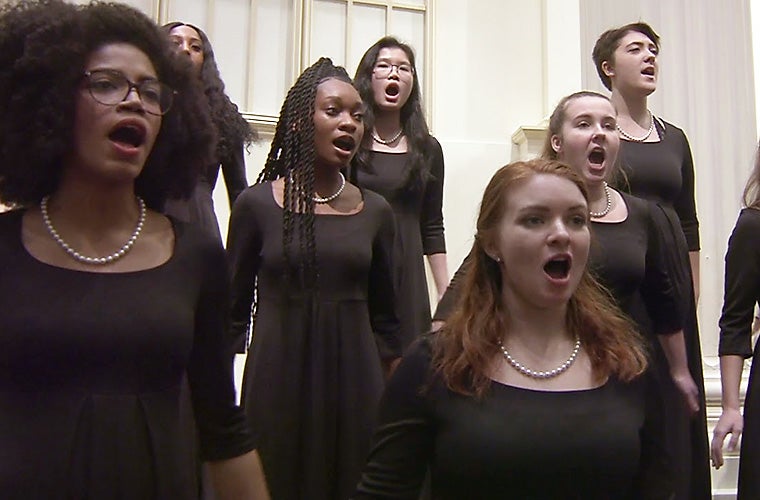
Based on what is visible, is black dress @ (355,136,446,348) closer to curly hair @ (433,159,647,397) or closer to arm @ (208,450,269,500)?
curly hair @ (433,159,647,397)

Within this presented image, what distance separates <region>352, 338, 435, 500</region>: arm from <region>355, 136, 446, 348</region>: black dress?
141 cm

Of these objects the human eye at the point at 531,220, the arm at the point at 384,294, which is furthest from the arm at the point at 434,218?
the human eye at the point at 531,220

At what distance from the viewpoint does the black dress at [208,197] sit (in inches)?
103

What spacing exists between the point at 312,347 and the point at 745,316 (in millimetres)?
1470

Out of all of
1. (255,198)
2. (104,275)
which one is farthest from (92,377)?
(255,198)

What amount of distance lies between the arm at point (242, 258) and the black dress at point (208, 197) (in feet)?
0.23

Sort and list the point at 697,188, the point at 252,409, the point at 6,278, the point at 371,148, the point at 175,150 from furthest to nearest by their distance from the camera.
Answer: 1. the point at 697,188
2. the point at 371,148
3. the point at 252,409
4. the point at 175,150
5. the point at 6,278

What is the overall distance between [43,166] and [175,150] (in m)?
0.27

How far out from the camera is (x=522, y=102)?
5.56 meters

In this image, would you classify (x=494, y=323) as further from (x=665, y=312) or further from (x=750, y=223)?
(x=750, y=223)

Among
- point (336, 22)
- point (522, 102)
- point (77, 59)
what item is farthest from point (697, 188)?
point (77, 59)

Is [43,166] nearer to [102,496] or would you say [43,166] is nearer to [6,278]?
[6,278]

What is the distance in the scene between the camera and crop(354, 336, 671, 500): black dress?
1.62m

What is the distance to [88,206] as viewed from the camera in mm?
1527
